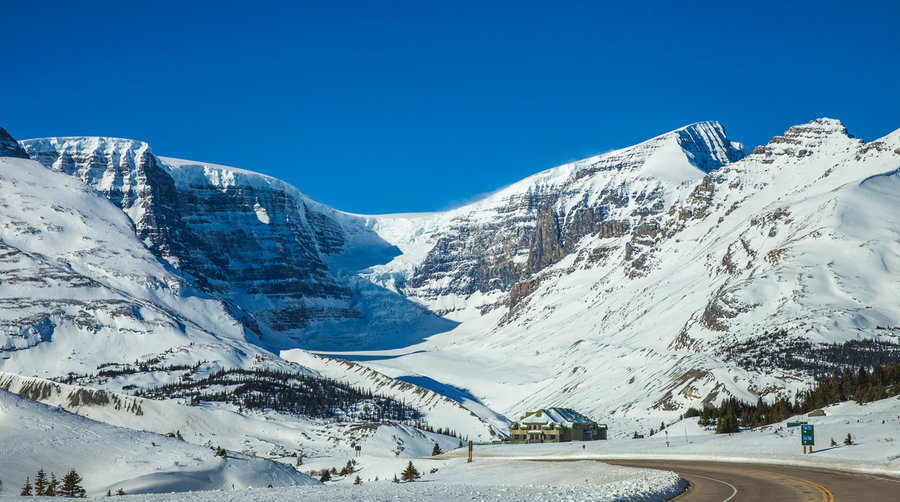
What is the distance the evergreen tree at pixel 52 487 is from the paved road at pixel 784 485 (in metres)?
40.4

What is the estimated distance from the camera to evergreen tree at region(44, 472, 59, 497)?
197 feet

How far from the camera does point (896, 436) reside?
79.6m

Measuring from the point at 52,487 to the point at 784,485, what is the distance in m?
49.1

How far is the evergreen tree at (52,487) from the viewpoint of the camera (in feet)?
197

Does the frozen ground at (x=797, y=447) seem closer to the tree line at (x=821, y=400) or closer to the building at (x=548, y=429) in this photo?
the tree line at (x=821, y=400)

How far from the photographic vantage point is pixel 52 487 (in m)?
63.2

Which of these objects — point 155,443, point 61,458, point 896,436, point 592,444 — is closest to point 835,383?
point 592,444

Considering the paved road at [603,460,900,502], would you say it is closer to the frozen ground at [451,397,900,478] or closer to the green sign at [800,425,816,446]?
the frozen ground at [451,397,900,478]

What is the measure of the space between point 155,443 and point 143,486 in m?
16.6

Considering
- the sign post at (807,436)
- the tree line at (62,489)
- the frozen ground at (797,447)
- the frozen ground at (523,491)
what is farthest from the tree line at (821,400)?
the tree line at (62,489)

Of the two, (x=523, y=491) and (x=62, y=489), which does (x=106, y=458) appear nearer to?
(x=62, y=489)

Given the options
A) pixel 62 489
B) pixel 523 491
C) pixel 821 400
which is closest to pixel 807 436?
pixel 523 491

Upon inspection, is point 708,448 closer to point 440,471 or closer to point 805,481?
point 440,471

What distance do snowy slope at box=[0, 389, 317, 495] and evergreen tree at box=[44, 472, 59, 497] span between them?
209cm
